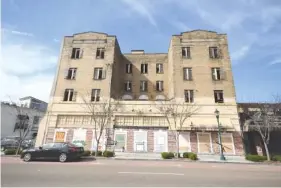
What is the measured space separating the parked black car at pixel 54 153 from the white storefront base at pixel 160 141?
10113 millimetres

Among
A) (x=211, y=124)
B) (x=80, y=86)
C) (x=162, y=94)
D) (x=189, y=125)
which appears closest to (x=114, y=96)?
(x=80, y=86)

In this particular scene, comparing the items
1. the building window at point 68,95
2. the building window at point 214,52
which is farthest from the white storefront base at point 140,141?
the building window at point 214,52

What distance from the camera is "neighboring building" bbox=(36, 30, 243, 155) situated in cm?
2247

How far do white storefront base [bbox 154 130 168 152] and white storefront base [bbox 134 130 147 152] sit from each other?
1340mm

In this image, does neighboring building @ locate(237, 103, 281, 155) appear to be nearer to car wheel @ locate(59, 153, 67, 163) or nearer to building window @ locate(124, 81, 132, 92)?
building window @ locate(124, 81, 132, 92)

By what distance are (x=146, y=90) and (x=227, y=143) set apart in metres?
Answer: 13.4

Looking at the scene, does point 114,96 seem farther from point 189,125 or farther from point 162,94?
point 189,125

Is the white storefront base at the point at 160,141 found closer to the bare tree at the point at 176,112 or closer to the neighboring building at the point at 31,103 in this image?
the bare tree at the point at 176,112

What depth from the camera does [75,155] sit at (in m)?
15.2

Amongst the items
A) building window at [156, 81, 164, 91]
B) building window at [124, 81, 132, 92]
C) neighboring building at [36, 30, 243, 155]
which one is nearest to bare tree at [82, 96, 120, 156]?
neighboring building at [36, 30, 243, 155]

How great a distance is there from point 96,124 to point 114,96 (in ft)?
16.3

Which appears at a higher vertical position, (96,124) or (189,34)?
(189,34)

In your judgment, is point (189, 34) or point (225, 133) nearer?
point (225, 133)

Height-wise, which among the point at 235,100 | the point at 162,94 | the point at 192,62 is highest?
the point at 192,62
